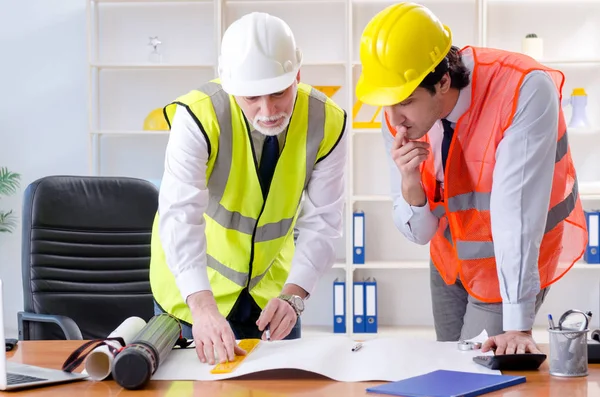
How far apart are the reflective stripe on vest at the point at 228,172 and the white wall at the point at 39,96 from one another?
302cm

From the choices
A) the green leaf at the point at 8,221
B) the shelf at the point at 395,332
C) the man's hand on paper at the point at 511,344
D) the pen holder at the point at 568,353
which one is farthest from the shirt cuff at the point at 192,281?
the green leaf at the point at 8,221

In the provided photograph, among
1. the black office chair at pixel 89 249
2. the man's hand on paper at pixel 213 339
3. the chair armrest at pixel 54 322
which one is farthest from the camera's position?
the black office chair at pixel 89 249

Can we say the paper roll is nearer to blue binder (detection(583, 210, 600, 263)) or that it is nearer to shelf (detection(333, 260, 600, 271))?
shelf (detection(333, 260, 600, 271))

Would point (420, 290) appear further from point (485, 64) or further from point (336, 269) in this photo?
point (485, 64)

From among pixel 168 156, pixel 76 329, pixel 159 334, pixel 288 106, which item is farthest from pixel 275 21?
pixel 76 329

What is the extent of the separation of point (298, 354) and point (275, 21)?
764mm

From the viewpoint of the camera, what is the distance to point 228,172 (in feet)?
6.67

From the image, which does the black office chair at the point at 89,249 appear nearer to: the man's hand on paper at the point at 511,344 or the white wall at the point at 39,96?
the man's hand on paper at the point at 511,344

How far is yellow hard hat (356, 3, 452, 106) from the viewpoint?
1823mm

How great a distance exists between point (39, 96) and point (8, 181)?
1.81 feet

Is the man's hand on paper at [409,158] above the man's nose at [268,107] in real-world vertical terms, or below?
below

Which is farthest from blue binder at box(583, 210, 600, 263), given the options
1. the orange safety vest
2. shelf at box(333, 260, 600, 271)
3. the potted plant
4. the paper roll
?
the paper roll

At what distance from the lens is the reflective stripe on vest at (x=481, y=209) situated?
197cm

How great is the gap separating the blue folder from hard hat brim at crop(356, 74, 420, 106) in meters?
0.62
